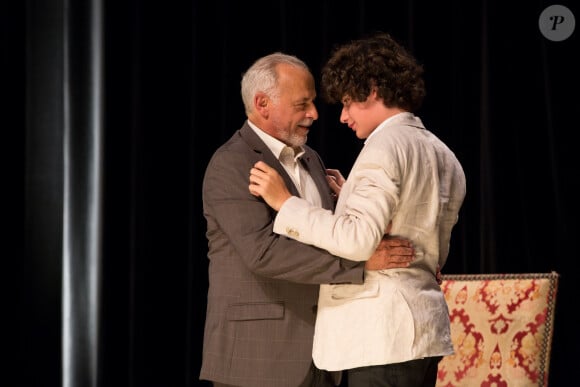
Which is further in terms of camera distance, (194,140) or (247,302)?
(194,140)

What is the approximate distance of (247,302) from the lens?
88.5 inches

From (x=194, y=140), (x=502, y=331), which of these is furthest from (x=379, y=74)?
(x=194, y=140)

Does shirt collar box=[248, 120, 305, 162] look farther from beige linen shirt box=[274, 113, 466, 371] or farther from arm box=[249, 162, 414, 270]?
beige linen shirt box=[274, 113, 466, 371]

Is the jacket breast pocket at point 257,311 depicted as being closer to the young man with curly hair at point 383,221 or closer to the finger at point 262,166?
the young man with curly hair at point 383,221

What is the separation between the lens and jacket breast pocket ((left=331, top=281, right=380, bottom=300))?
76.4 inches

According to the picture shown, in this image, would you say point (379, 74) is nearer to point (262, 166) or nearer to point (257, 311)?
point (262, 166)

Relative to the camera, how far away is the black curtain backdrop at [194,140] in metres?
3.62

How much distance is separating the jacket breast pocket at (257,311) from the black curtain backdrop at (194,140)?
1641 millimetres

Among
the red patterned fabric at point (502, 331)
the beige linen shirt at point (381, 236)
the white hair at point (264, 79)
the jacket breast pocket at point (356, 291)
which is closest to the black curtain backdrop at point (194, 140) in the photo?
the red patterned fabric at point (502, 331)

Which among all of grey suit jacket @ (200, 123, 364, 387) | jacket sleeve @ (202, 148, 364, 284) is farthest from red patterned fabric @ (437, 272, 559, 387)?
jacket sleeve @ (202, 148, 364, 284)

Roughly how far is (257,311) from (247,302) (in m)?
0.04

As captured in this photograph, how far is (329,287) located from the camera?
206 cm

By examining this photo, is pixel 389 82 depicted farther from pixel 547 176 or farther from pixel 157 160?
pixel 157 160

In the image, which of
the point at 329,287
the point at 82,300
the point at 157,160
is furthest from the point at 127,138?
the point at 329,287
